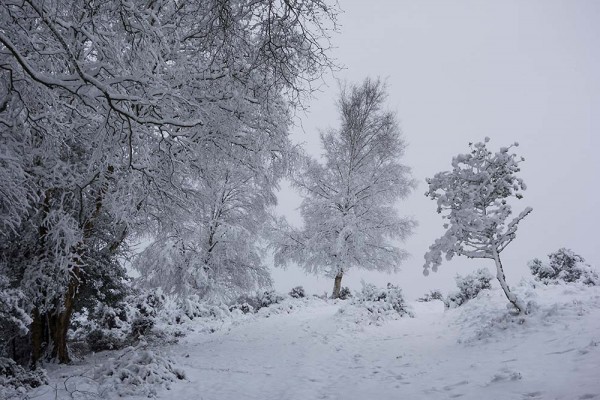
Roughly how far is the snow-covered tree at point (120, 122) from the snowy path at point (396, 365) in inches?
112

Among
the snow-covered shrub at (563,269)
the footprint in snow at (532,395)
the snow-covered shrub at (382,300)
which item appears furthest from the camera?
the snow-covered shrub at (382,300)

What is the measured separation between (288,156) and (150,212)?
321 centimetres

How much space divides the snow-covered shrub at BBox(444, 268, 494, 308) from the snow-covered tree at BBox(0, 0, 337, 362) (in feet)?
24.5

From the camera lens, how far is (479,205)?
24.1 ft

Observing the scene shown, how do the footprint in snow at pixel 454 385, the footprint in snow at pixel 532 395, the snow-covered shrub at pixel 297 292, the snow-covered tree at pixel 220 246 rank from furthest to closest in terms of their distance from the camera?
the snow-covered shrub at pixel 297 292
the snow-covered tree at pixel 220 246
the footprint in snow at pixel 454 385
the footprint in snow at pixel 532 395

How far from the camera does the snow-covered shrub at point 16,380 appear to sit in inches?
157

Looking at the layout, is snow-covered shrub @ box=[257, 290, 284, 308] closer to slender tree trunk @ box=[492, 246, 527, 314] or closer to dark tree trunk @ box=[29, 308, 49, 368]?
dark tree trunk @ box=[29, 308, 49, 368]

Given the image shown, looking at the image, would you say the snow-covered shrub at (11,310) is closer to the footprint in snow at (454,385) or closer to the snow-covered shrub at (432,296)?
the footprint in snow at (454,385)

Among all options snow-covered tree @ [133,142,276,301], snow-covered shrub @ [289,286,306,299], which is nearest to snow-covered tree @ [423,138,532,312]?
snow-covered tree @ [133,142,276,301]

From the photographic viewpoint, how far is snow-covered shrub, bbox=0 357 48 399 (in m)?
3.99

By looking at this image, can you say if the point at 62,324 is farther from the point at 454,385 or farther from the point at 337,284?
the point at 337,284

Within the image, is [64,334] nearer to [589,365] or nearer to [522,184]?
[589,365]

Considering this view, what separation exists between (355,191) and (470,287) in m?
5.36

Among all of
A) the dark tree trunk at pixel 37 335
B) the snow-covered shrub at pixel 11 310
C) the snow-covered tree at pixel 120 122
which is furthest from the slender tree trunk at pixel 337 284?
the snow-covered shrub at pixel 11 310
